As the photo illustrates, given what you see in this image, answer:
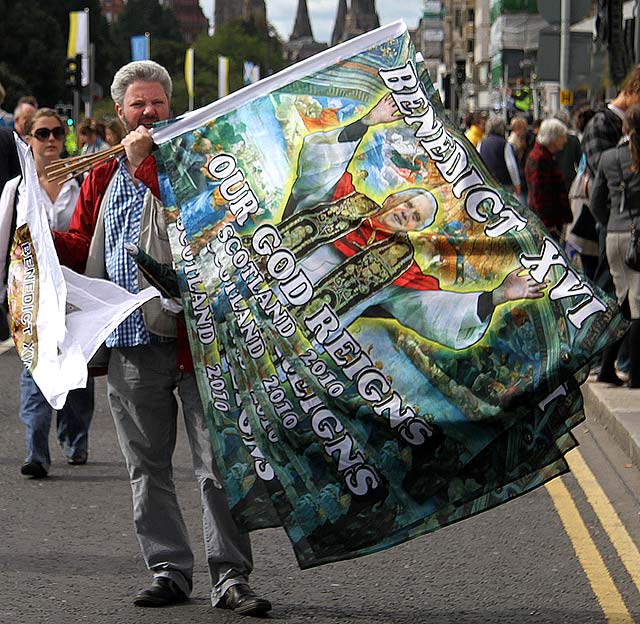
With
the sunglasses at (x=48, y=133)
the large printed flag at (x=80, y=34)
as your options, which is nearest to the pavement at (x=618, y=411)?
the sunglasses at (x=48, y=133)

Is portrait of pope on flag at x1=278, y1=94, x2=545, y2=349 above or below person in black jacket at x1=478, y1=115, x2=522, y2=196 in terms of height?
above

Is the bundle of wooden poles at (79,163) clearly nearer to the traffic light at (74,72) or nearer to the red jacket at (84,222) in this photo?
the red jacket at (84,222)

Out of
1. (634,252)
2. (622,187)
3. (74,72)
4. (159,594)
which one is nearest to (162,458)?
(159,594)

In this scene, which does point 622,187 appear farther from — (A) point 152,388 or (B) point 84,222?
(A) point 152,388

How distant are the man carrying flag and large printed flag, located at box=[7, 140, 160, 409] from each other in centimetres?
9

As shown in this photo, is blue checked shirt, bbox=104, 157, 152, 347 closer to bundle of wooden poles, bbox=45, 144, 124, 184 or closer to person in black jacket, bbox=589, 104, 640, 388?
bundle of wooden poles, bbox=45, 144, 124, 184

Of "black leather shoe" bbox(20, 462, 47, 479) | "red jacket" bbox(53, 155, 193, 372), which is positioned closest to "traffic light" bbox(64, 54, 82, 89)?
"black leather shoe" bbox(20, 462, 47, 479)

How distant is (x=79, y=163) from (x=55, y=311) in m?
0.54

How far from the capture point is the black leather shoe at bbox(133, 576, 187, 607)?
19.1ft

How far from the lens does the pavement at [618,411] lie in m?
9.17

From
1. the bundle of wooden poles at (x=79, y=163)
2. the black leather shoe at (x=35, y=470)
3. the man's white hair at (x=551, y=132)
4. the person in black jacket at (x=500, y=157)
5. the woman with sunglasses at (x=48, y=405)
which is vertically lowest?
the person in black jacket at (x=500, y=157)

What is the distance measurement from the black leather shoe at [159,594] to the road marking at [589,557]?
5.12ft

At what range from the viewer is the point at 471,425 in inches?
206

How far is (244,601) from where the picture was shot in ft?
18.5
